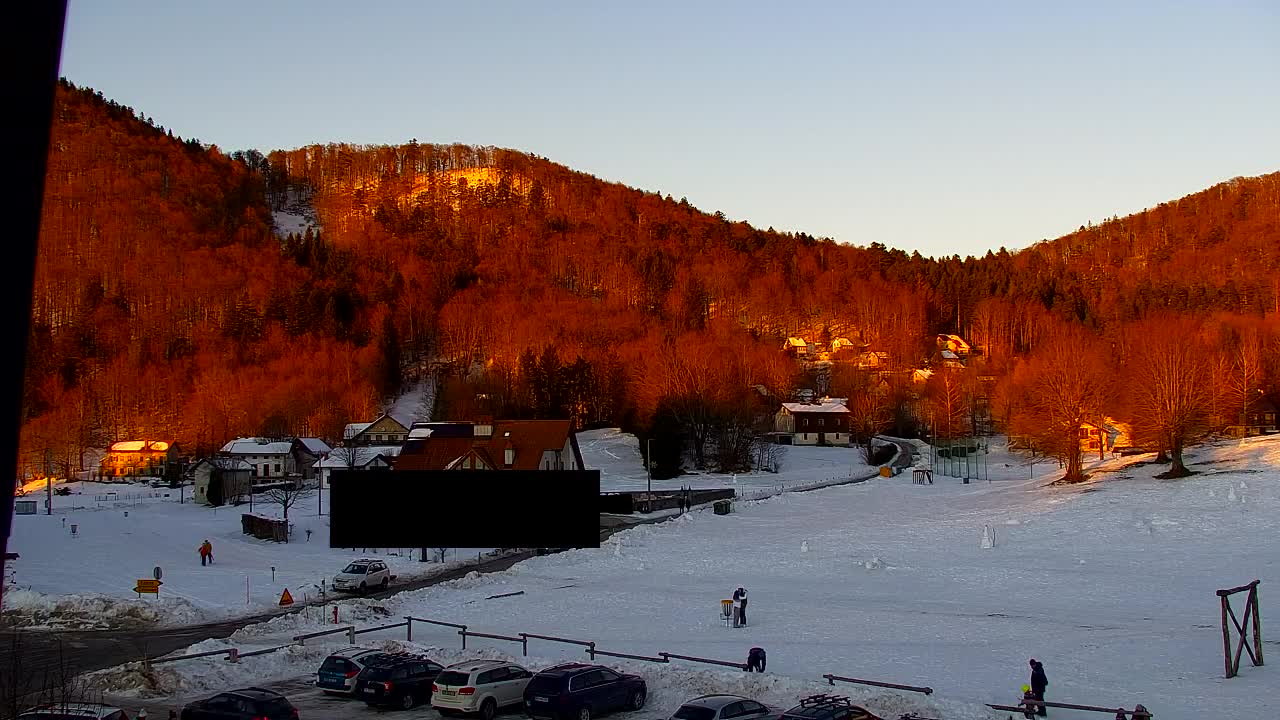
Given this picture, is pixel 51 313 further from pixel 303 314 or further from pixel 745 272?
pixel 745 272

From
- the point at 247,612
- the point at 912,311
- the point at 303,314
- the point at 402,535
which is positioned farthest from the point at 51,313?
the point at 402,535

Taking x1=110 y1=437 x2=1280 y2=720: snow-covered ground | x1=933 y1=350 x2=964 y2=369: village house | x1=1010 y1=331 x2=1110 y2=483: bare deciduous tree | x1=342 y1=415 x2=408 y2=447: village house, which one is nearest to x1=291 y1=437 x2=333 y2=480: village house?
x1=342 y1=415 x2=408 y2=447: village house

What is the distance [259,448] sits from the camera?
69562 millimetres

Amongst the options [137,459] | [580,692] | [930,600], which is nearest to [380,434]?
[137,459]

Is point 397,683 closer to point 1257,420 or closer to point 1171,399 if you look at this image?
point 1171,399

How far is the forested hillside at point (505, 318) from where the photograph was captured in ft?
291

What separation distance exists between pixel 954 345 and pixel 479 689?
142 m

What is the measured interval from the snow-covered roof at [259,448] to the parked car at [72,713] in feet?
182

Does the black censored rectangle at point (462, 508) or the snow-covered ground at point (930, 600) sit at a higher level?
the black censored rectangle at point (462, 508)

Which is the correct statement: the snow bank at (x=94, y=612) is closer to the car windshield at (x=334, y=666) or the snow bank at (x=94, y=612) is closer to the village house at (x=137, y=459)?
the car windshield at (x=334, y=666)

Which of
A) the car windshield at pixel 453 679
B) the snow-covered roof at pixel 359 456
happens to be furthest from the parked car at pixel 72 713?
the snow-covered roof at pixel 359 456

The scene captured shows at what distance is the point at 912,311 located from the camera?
502 feet

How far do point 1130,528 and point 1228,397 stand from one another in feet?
128

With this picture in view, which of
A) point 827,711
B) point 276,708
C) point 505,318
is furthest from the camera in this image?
point 505,318
